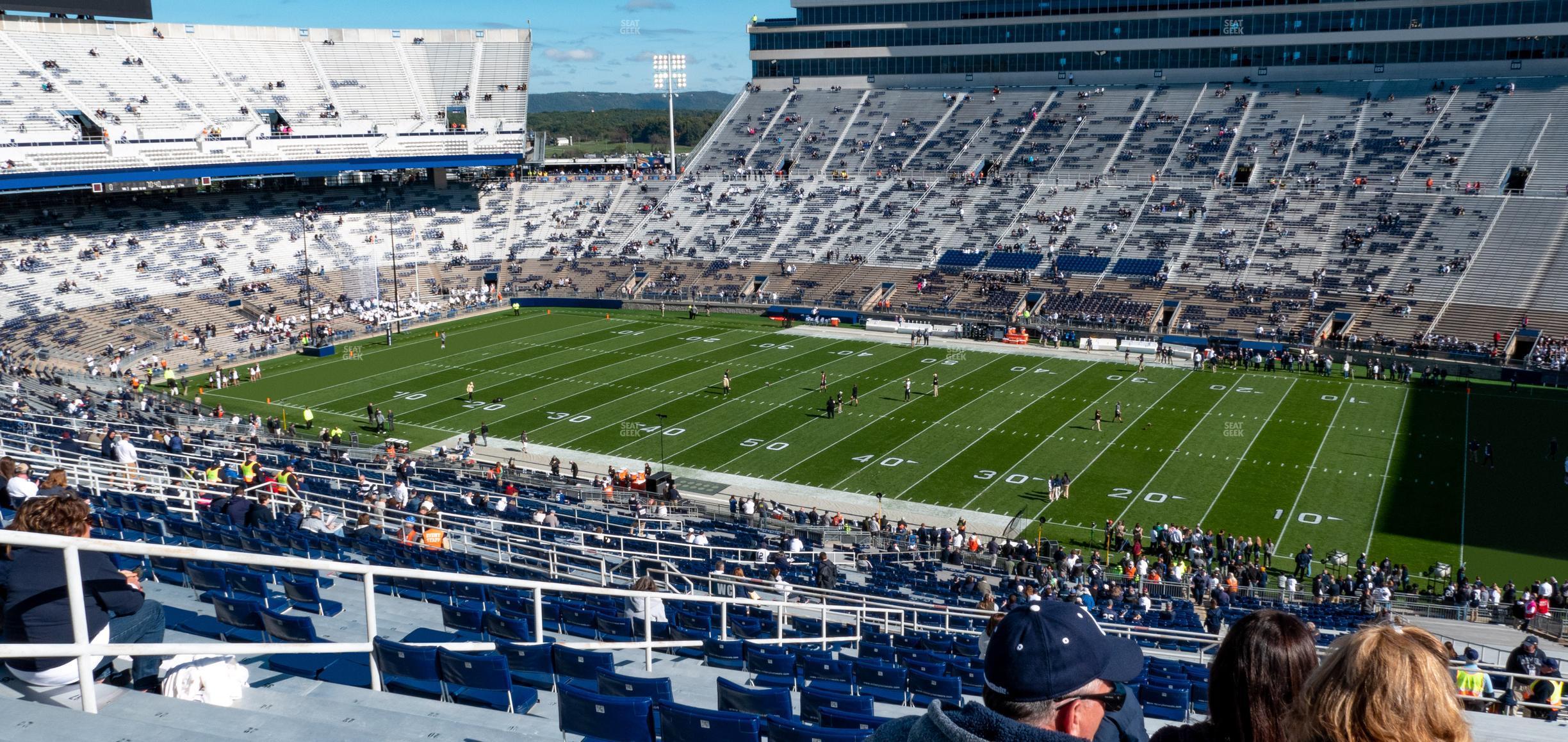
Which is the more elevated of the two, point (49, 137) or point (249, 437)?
point (49, 137)

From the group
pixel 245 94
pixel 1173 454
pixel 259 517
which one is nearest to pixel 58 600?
pixel 259 517

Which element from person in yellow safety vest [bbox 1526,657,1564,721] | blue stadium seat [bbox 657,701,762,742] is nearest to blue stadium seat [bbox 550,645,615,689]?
blue stadium seat [bbox 657,701,762,742]

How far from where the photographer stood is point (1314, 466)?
1357 inches

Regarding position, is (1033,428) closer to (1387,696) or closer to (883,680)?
(883,680)

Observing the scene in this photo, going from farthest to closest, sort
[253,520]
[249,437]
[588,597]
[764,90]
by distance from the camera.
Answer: [764,90]
[249,437]
[253,520]
[588,597]

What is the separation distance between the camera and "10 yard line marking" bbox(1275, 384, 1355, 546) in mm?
29344

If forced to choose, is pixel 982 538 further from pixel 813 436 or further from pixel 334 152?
pixel 334 152

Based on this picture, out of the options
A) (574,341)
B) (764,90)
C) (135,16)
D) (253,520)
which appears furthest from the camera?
(764,90)

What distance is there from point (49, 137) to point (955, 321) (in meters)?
48.1

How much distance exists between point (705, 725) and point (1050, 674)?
3395mm

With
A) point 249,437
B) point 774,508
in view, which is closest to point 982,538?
point 774,508

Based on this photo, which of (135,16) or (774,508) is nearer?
(774,508)

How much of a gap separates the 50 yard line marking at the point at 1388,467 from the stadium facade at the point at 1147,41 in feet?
119

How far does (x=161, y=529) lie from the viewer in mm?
12773
